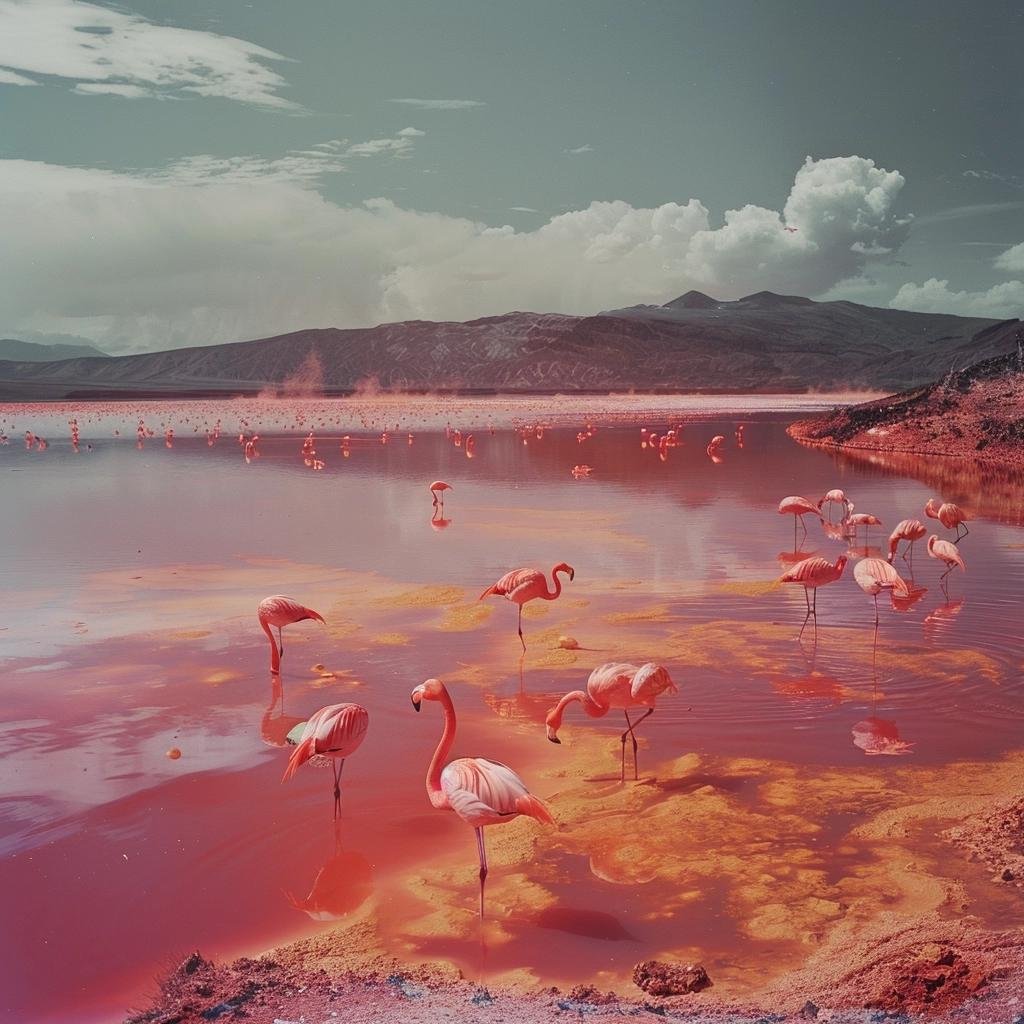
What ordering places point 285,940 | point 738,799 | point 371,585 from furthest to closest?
1. point 371,585
2. point 738,799
3. point 285,940

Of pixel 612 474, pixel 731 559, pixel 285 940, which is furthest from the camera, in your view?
pixel 612 474

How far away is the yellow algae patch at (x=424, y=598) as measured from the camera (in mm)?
11477

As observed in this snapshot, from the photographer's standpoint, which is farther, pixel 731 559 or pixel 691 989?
pixel 731 559

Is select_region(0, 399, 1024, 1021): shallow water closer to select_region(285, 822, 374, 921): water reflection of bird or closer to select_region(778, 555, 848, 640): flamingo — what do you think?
select_region(285, 822, 374, 921): water reflection of bird

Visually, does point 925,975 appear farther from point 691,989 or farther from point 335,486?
point 335,486

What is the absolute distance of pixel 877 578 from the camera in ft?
32.1

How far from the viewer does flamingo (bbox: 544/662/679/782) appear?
6.91 m

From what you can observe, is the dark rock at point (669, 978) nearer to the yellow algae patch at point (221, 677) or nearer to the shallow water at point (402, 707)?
the shallow water at point (402, 707)

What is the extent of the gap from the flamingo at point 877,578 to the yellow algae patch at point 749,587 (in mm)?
1798

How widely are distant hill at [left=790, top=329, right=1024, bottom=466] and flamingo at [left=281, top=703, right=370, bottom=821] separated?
25.0 meters

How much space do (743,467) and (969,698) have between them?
1870 cm

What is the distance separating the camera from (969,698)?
8.29 metres

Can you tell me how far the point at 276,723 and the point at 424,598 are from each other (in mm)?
3951

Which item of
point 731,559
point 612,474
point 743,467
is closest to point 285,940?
point 731,559
